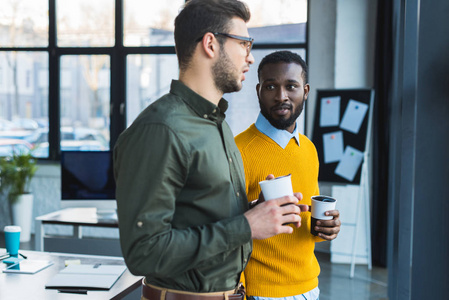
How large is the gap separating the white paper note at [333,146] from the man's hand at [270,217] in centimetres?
338

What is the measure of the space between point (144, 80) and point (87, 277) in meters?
3.94

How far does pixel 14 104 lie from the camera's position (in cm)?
583

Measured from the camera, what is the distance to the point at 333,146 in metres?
4.36

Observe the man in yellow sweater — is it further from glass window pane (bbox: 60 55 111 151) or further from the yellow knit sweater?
glass window pane (bbox: 60 55 111 151)

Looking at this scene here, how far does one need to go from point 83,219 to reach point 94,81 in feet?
9.27

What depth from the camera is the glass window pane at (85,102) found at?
5.57m

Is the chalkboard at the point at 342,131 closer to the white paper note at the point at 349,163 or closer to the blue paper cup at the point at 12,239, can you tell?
the white paper note at the point at 349,163

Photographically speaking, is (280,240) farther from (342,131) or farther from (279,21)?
(279,21)

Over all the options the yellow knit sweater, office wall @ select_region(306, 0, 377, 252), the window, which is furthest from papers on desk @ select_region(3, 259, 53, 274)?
the window

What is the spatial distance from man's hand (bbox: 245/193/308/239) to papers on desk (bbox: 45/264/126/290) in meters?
0.91

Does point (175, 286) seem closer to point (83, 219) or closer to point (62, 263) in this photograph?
point (62, 263)

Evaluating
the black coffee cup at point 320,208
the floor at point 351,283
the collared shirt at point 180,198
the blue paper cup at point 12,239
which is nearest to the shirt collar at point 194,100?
the collared shirt at point 180,198

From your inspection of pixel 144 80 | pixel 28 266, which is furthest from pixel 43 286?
pixel 144 80

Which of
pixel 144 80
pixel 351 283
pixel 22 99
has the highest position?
pixel 144 80
